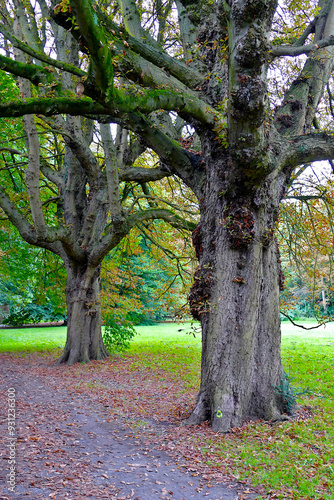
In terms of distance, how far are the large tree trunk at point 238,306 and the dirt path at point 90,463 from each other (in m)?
1.12

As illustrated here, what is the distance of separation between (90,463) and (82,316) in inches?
292

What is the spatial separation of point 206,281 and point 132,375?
5.14 meters

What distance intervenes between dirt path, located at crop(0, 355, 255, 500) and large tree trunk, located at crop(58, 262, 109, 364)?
4783mm

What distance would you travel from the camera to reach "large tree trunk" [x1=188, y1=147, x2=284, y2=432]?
5.04 metres

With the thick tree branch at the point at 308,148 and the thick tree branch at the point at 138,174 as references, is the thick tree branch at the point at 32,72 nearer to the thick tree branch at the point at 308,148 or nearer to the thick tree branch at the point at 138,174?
the thick tree branch at the point at 308,148

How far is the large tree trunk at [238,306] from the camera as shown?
504 centimetres

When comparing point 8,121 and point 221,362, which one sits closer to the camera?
point 221,362

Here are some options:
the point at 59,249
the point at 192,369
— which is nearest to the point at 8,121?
the point at 59,249

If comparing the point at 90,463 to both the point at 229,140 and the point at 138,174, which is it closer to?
the point at 229,140

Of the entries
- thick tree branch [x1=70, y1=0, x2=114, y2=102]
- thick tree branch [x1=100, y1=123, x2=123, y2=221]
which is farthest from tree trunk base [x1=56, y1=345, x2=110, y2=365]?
thick tree branch [x1=70, y1=0, x2=114, y2=102]

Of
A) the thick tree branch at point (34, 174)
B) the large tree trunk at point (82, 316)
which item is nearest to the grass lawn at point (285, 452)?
the thick tree branch at point (34, 174)

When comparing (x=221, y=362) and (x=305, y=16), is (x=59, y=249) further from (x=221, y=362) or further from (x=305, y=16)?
(x=305, y=16)

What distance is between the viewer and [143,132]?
574 cm

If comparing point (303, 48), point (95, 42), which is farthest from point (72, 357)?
point (303, 48)
